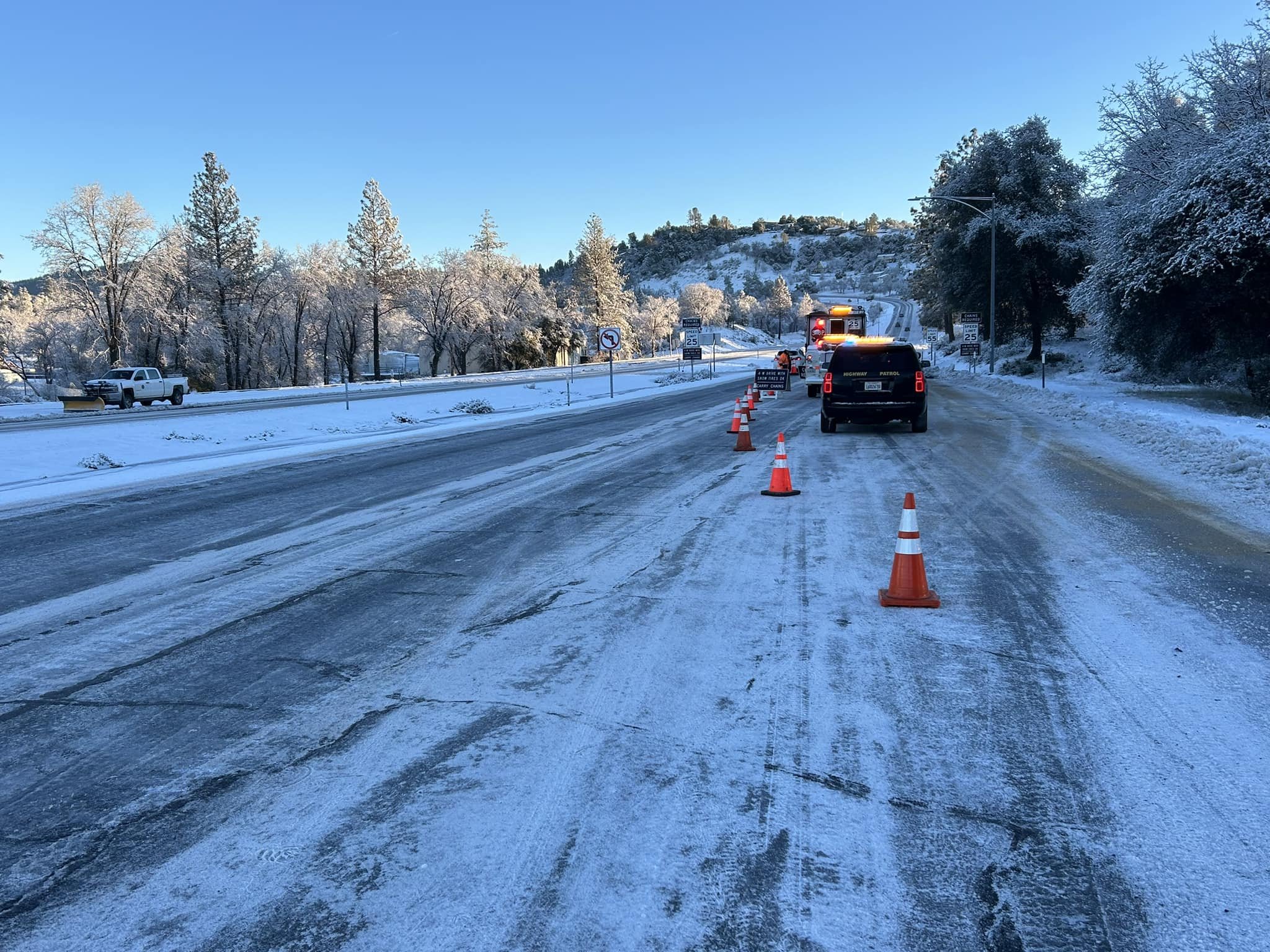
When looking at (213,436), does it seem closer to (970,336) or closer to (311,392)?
(311,392)

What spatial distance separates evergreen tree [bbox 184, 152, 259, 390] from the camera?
2363 inches

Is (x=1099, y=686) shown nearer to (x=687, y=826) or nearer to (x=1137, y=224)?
(x=687, y=826)

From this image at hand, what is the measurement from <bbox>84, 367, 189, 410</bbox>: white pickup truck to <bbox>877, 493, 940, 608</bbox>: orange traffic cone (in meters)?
36.6

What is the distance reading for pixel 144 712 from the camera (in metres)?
4.09

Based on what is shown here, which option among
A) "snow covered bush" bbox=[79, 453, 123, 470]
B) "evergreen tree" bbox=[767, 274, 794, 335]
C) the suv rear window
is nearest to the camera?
"snow covered bush" bbox=[79, 453, 123, 470]

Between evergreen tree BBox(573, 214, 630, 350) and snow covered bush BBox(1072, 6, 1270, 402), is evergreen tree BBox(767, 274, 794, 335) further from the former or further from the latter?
snow covered bush BBox(1072, 6, 1270, 402)

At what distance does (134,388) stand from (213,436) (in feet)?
62.4

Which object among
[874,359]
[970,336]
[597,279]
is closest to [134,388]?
[874,359]

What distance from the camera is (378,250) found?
70938 millimetres

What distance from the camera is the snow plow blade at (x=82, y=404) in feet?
107

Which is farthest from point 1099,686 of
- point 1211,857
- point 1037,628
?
point 1211,857

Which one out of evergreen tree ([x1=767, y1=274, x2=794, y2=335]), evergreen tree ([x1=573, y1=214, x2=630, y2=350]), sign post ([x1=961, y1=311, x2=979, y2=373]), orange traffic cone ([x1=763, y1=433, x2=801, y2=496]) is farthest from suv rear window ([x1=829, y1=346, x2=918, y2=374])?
evergreen tree ([x1=767, y1=274, x2=794, y2=335])

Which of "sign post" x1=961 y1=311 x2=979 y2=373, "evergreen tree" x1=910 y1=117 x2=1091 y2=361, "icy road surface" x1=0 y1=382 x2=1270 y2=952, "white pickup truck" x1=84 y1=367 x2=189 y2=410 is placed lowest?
"icy road surface" x1=0 y1=382 x2=1270 y2=952

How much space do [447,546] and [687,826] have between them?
521 centimetres
